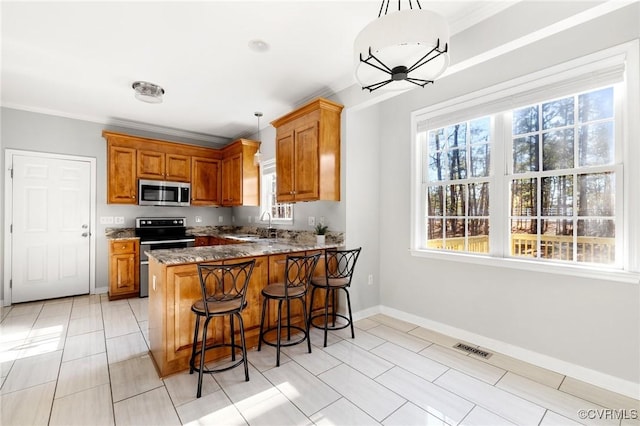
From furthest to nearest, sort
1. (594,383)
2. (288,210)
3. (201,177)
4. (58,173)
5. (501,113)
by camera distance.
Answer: (201,177)
(288,210)
(58,173)
(501,113)
(594,383)

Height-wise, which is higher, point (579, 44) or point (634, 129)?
point (579, 44)

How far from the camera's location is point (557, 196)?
7.90 feet

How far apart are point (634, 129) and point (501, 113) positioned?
922 millimetres

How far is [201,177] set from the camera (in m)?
5.33

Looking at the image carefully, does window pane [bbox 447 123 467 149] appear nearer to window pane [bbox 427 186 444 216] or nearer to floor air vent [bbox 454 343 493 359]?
window pane [bbox 427 186 444 216]

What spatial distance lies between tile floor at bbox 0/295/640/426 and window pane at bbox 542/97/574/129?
202cm

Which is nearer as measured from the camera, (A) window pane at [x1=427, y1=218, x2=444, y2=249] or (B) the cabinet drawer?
(A) window pane at [x1=427, y1=218, x2=444, y2=249]

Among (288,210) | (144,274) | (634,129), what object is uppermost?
(634,129)

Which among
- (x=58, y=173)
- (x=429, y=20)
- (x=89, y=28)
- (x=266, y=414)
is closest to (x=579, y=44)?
(x=429, y=20)

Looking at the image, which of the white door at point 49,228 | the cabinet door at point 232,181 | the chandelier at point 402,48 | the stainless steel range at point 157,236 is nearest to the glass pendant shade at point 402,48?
the chandelier at point 402,48

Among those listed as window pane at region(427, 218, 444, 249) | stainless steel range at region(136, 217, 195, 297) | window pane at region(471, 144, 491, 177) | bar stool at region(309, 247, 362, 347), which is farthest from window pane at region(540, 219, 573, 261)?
stainless steel range at region(136, 217, 195, 297)

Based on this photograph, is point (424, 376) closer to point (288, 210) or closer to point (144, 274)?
point (288, 210)

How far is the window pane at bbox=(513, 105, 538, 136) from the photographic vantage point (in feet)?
8.30

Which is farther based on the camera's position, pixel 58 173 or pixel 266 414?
pixel 58 173
